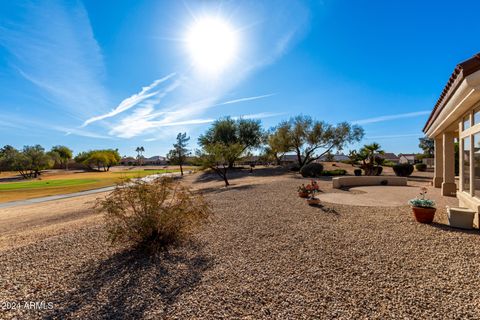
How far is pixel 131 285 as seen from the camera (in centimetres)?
376

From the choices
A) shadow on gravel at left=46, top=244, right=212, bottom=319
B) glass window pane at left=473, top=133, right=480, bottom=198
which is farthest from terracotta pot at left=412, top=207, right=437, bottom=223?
shadow on gravel at left=46, top=244, right=212, bottom=319

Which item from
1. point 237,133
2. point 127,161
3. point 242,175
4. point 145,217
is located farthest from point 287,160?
point 127,161

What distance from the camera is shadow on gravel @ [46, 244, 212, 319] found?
3.18 m

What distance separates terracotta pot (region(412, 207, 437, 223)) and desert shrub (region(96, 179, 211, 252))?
6.78 m

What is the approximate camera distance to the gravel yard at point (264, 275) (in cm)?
308

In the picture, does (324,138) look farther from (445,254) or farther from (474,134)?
(445,254)

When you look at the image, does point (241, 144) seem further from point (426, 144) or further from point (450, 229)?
point (426, 144)

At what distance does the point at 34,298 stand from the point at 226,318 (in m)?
3.27

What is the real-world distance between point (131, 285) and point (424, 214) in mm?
7871

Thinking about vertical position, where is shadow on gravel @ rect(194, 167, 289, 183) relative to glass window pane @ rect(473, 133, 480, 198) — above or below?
below

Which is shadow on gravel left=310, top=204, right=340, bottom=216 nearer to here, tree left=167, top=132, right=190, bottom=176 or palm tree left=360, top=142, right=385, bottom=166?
palm tree left=360, top=142, right=385, bottom=166

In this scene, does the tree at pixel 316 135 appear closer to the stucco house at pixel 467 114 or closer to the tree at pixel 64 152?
the stucco house at pixel 467 114

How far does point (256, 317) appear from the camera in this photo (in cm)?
290

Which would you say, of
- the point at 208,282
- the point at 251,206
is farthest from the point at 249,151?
the point at 208,282
